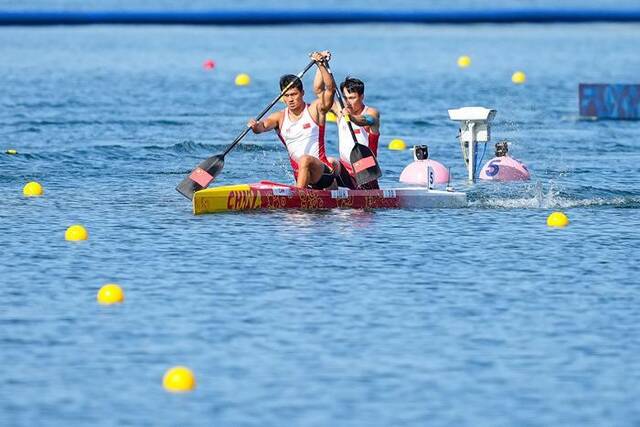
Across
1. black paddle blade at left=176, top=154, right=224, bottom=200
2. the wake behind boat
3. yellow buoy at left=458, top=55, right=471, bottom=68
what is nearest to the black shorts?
the wake behind boat

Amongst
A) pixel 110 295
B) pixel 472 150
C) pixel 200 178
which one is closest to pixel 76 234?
pixel 200 178

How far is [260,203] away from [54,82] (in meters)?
18.8

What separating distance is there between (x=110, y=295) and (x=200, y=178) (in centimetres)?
488

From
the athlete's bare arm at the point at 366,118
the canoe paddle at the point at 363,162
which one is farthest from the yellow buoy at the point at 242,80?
the canoe paddle at the point at 363,162

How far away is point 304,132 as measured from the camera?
15.2m

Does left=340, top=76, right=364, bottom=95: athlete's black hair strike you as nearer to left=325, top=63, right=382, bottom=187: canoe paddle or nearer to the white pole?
left=325, top=63, right=382, bottom=187: canoe paddle

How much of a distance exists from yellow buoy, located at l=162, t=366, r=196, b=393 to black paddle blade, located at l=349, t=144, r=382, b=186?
269 inches

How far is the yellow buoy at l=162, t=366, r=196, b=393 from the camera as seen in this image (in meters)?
8.62

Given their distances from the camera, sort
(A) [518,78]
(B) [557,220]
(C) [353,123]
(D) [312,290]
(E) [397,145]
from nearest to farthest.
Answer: (D) [312,290], (B) [557,220], (C) [353,123], (E) [397,145], (A) [518,78]

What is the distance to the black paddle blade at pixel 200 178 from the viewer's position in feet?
51.7

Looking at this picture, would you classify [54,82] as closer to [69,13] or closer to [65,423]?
[69,13]

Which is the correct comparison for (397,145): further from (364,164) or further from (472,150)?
(364,164)

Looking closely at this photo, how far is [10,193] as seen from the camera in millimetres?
17141

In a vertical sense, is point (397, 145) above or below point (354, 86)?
below
